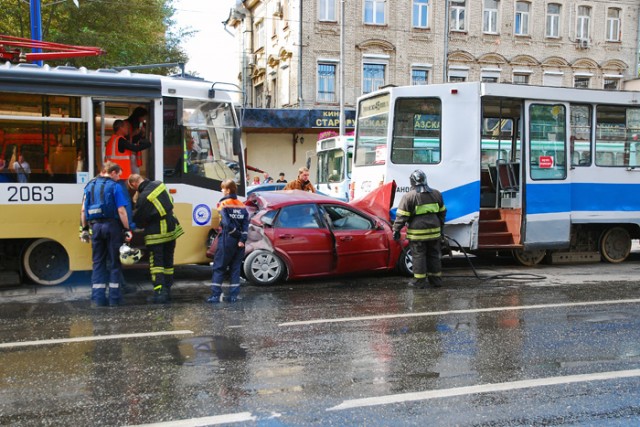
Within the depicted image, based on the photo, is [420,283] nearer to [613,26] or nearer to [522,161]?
[522,161]

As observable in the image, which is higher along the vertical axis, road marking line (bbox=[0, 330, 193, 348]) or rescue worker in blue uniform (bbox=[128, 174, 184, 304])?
rescue worker in blue uniform (bbox=[128, 174, 184, 304])

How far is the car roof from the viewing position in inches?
393

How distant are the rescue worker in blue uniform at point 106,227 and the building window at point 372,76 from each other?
21.9m

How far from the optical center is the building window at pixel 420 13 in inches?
1147

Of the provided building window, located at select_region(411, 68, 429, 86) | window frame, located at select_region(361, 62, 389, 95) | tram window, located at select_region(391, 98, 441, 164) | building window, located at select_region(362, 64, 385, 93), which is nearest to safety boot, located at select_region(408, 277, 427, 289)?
tram window, located at select_region(391, 98, 441, 164)

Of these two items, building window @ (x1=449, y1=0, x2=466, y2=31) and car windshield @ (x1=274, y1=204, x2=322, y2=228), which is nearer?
car windshield @ (x1=274, y1=204, x2=322, y2=228)

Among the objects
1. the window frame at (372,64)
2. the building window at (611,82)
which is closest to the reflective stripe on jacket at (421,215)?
the window frame at (372,64)

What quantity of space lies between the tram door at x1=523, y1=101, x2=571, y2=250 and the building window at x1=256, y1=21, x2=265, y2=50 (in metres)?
23.8

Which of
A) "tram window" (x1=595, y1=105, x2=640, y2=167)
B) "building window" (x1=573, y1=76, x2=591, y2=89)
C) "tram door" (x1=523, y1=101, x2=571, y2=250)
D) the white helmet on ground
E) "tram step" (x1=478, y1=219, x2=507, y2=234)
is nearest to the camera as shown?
the white helmet on ground

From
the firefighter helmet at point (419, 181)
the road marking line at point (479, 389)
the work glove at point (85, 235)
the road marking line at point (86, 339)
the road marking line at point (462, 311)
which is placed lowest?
the road marking line at point (462, 311)

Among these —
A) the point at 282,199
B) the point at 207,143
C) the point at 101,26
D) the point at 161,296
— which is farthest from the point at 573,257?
the point at 101,26

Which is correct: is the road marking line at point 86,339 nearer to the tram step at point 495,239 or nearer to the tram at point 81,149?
the tram at point 81,149

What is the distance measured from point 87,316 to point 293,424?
13.6ft

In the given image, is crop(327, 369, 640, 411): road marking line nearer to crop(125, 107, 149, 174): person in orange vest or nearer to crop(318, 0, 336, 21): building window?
crop(125, 107, 149, 174): person in orange vest
